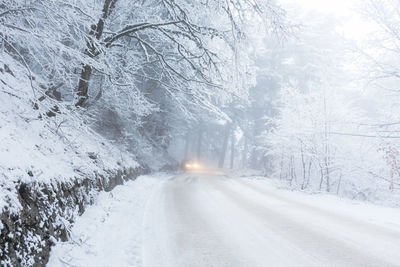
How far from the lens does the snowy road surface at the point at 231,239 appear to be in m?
4.54

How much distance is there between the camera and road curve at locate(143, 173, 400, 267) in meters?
4.62

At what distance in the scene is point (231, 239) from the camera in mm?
5746

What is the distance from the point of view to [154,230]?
20.5 ft

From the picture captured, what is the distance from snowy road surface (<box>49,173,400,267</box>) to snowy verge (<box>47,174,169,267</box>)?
0.05 feet

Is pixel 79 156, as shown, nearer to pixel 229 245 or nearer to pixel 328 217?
pixel 229 245

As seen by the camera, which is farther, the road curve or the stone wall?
the road curve

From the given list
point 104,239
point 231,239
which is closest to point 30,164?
point 104,239

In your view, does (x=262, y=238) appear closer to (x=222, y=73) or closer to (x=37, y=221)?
(x=222, y=73)

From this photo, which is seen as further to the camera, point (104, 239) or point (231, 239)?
point (231, 239)

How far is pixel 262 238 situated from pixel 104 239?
9.47 ft

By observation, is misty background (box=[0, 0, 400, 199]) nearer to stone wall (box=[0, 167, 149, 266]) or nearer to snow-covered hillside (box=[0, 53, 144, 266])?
snow-covered hillside (box=[0, 53, 144, 266])

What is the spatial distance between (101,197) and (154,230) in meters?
2.38

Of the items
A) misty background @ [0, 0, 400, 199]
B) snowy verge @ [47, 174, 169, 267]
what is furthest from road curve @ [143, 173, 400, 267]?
misty background @ [0, 0, 400, 199]

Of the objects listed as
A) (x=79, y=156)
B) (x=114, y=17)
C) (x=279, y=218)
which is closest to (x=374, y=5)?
(x=279, y=218)
